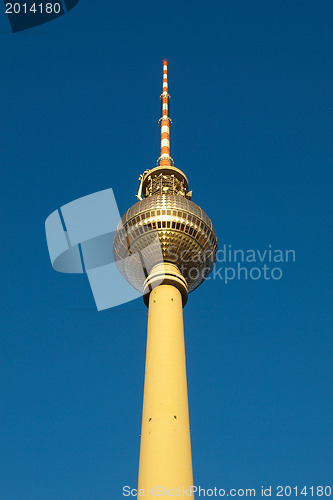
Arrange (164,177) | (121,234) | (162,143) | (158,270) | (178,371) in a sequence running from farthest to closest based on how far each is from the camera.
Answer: (162,143) < (164,177) < (121,234) < (158,270) < (178,371)

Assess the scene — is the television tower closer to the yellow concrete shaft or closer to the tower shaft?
the yellow concrete shaft

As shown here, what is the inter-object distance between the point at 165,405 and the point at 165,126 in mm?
36198

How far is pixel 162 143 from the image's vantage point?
6000 centimetres

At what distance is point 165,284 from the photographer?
1677 inches

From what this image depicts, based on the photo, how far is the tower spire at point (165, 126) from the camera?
5745 centimetres

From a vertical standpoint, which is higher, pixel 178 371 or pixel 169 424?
pixel 178 371

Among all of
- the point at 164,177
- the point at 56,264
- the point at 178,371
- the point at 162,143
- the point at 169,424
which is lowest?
the point at 169,424

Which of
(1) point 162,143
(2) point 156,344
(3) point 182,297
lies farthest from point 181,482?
(1) point 162,143

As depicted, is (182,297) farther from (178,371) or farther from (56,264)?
(56,264)

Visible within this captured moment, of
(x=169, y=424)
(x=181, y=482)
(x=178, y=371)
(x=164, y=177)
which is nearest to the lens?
(x=181, y=482)

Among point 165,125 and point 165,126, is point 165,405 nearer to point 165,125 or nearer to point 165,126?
point 165,126

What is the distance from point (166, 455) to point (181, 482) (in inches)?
63.7

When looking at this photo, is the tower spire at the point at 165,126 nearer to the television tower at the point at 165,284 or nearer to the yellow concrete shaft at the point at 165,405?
the television tower at the point at 165,284

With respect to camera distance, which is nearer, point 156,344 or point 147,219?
point 156,344
